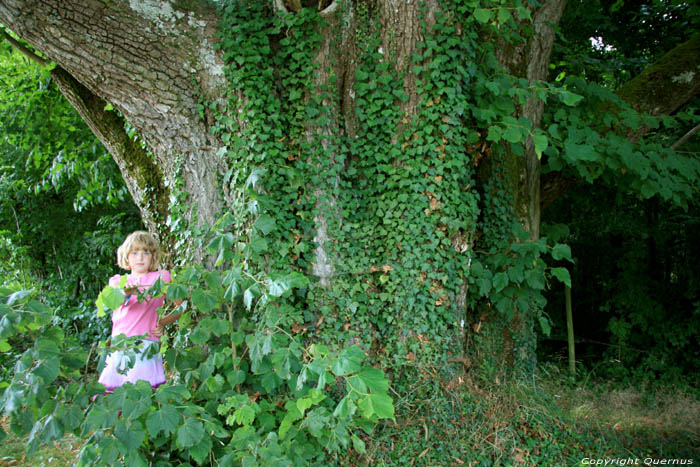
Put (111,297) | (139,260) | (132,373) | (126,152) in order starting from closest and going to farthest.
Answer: (111,297) < (132,373) < (139,260) < (126,152)

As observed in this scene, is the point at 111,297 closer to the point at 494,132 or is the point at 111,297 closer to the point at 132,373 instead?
the point at 132,373

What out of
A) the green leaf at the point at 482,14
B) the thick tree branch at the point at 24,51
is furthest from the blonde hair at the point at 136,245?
the green leaf at the point at 482,14

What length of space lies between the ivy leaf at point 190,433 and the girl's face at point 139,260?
1554 millimetres

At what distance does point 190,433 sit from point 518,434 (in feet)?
8.54

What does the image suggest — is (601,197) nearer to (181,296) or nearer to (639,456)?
(639,456)

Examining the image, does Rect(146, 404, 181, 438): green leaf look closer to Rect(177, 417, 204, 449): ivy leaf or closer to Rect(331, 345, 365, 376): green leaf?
Rect(177, 417, 204, 449): ivy leaf

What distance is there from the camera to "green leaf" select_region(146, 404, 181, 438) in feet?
8.20

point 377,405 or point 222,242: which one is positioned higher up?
point 222,242

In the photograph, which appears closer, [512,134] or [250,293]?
[250,293]

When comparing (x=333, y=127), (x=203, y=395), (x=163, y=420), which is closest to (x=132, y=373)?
(x=203, y=395)

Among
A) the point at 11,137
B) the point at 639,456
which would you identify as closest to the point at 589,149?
the point at 639,456

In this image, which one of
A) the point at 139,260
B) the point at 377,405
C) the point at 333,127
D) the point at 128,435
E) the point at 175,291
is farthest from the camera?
the point at 333,127

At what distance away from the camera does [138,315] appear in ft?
11.8

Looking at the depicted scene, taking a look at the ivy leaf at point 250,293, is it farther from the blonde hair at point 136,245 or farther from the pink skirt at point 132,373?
the blonde hair at point 136,245
